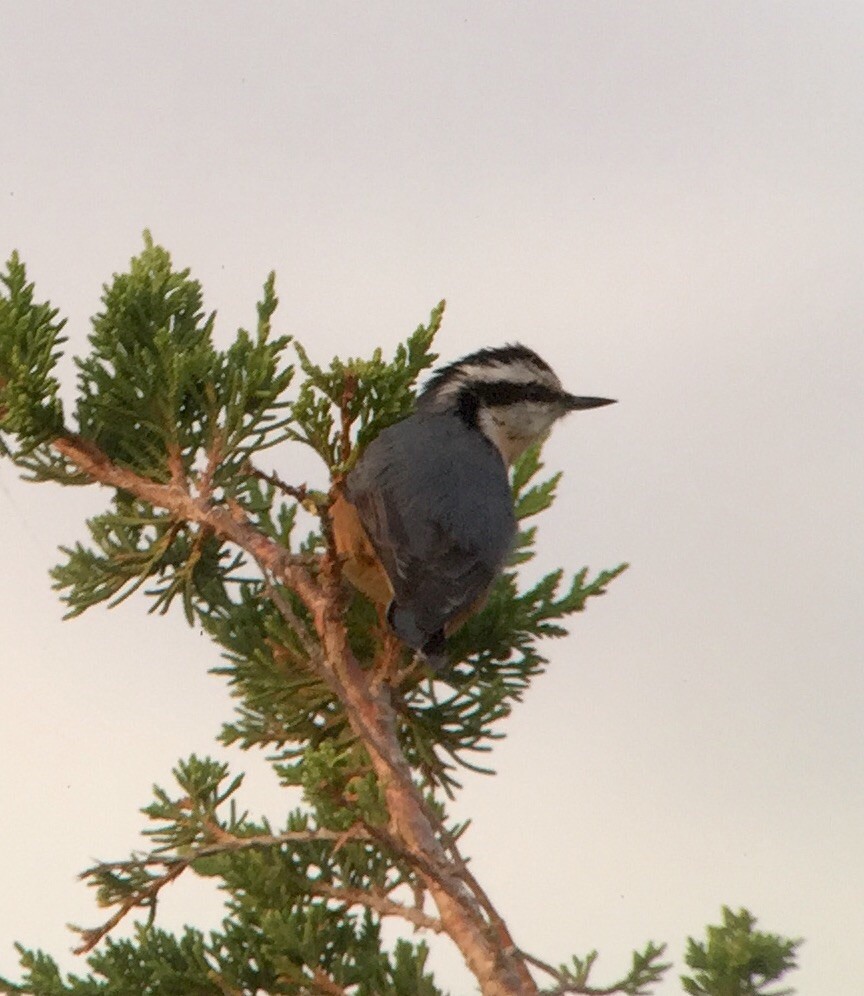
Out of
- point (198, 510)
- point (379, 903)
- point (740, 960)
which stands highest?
point (198, 510)

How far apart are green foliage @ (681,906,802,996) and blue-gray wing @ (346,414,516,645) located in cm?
99

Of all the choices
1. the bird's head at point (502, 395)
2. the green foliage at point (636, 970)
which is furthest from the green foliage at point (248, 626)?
the bird's head at point (502, 395)

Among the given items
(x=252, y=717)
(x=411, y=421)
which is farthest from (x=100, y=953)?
(x=411, y=421)

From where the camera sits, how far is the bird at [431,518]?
134 inches

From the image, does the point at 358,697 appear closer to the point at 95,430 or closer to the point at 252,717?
the point at 252,717

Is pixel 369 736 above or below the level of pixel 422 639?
below

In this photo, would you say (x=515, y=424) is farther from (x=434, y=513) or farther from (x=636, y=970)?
(x=636, y=970)

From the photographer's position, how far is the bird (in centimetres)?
340

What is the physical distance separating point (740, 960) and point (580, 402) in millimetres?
3197

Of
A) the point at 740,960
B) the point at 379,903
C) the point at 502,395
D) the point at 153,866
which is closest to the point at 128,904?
the point at 153,866

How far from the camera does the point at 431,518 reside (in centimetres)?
408

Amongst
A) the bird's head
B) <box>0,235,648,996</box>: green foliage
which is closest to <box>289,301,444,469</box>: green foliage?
<box>0,235,648,996</box>: green foliage

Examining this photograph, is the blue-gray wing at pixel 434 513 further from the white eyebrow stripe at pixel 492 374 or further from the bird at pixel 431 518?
the white eyebrow stripe at pixel 492 374

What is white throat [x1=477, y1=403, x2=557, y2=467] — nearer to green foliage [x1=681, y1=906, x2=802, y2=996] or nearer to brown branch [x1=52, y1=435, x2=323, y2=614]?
brown branch [x1=52, y1=435, x2=323, y2=614]
